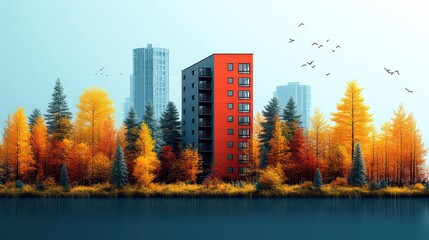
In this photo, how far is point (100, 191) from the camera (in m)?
66.1

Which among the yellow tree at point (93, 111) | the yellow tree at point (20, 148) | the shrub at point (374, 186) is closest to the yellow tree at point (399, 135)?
the shrub at point (374, 186)

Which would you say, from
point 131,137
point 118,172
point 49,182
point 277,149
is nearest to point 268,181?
point 277,149

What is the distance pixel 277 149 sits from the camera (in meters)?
72.8

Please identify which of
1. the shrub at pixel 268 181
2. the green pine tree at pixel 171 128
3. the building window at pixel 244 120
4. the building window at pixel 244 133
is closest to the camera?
the shrub at pixel 268 181

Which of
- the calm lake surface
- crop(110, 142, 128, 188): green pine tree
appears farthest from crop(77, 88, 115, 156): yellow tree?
the calm lake surface

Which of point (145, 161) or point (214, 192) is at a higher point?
point (145, 161)

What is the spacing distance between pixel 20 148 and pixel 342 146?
41.2 m

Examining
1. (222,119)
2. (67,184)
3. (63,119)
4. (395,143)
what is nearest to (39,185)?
(67,184)

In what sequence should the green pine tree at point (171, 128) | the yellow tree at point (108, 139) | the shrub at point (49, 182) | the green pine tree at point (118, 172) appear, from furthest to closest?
the green pine tree at point (171, 128)
the yellow tree at point (108, 139)
the shrub at point (49, 182)
the green pine tree at point (118, 172)

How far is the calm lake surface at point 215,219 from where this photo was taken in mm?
38844

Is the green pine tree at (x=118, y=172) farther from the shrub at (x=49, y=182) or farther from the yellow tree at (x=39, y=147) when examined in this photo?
the yellow tree at (x=39, y=147)

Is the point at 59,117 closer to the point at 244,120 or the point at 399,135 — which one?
the point at 244,120

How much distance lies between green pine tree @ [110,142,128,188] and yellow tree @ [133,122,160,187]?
141 centimetres

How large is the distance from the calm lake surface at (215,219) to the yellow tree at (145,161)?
20.2 ft
